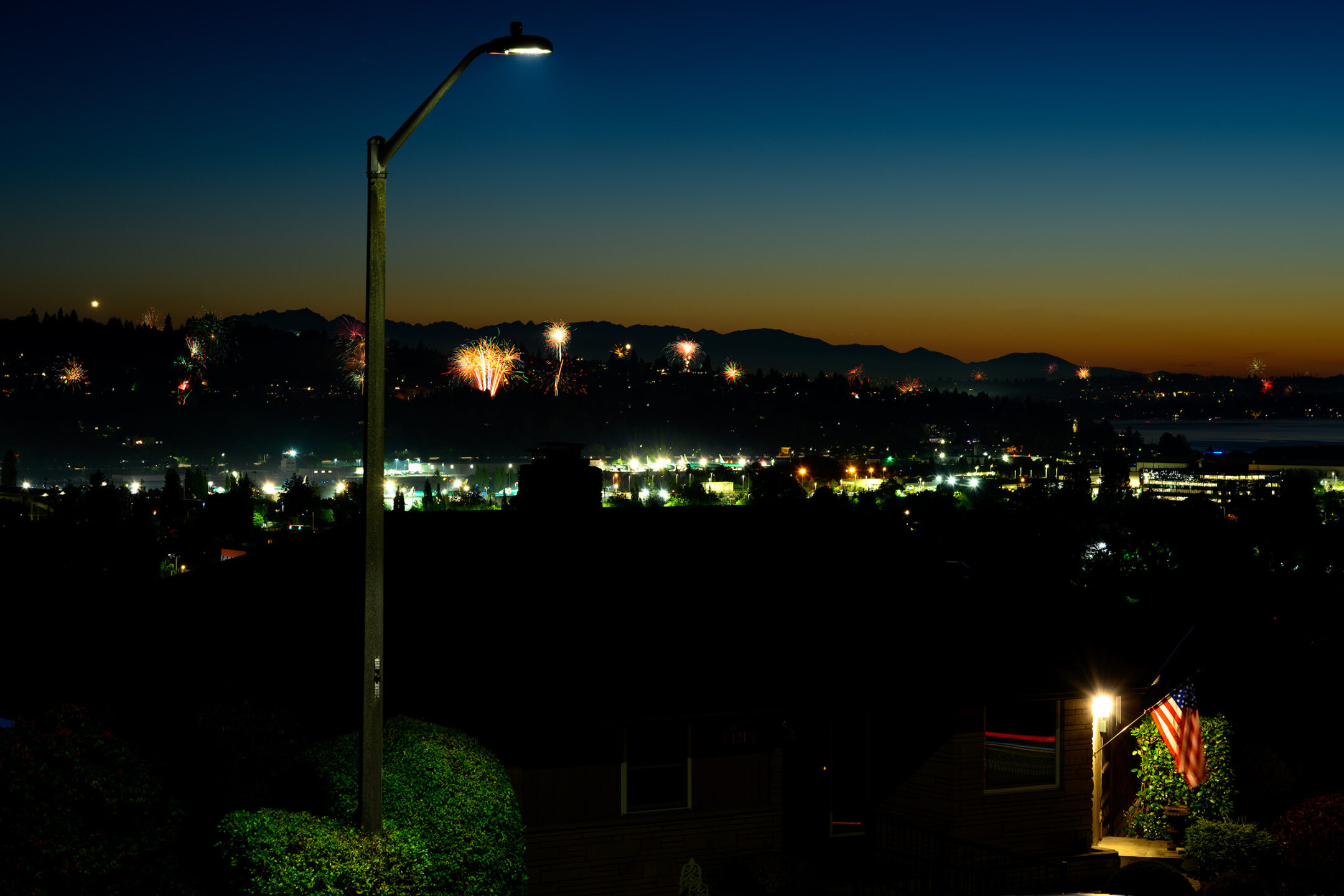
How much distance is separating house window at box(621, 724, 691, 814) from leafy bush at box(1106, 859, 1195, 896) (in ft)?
17.8

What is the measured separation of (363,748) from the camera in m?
7.95

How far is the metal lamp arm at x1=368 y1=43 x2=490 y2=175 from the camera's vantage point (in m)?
7.30

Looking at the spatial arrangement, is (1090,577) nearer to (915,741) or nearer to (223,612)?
(915,741)

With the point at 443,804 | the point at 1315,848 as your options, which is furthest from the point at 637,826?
the point at 1315,848

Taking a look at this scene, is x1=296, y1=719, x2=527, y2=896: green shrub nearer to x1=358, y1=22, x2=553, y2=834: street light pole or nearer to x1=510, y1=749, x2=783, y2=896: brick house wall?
x1=358, y1=22, x2=553, y2=834: street light pole

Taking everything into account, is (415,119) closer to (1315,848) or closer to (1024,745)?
(1024,745)

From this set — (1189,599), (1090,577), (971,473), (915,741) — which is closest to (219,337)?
(1090,577)

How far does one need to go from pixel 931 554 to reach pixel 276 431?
18738 cm

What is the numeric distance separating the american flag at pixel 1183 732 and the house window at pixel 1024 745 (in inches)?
62.8

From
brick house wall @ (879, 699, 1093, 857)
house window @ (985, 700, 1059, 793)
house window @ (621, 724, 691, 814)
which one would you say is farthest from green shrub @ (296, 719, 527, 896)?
house window @ (985, 700, 1059, 793)

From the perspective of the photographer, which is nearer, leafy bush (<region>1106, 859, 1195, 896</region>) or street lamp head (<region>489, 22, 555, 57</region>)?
street lamp head (<region>489, 22, 555, 57</region>)

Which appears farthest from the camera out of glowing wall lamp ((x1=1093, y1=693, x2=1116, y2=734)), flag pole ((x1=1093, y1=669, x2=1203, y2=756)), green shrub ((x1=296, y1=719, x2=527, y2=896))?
flag pole ((x1=1093, y1=669, x2=1203, y2=756))

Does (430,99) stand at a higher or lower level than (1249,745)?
higher

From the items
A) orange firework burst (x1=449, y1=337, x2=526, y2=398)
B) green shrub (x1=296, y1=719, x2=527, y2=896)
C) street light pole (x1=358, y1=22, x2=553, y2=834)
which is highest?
orange firework burst (x1=449, y1=337, x2=526, y2=398)
